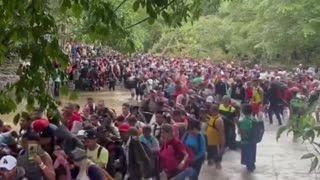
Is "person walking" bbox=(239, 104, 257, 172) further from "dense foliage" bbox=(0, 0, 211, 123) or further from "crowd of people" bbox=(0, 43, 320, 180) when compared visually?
"dense foliage" bbox=(0, 0, 211, 123)

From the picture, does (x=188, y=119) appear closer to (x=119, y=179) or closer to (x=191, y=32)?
(x=119, y=179)

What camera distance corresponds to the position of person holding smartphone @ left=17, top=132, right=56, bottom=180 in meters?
7.62

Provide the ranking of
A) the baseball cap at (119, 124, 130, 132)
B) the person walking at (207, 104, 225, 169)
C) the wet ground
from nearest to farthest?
1. the baseball cap at (119, 124, 130, 132)
2. the person walking at (207, 104, 225, 169)
3. the wet ground

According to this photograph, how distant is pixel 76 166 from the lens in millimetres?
8117

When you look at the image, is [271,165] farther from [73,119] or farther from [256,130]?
[73,119]

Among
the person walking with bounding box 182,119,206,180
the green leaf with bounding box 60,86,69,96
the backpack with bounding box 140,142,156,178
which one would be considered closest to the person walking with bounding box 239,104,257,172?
the person walking with bounding box 182,119,206,180

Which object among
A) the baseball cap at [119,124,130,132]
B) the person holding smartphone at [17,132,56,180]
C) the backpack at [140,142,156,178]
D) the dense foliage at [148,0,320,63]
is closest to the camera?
the person holding smartphone at [17,132,56,180]

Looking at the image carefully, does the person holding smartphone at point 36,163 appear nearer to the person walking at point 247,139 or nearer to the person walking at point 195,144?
the person walking at point 195,144

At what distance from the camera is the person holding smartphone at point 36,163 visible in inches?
300

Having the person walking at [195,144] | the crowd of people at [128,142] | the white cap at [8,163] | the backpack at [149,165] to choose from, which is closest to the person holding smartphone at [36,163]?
the crowd of people at [128,142]

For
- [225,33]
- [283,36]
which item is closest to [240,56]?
[225,33]

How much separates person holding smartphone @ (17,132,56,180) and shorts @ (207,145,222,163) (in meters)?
6.26

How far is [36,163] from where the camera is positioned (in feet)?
25.3

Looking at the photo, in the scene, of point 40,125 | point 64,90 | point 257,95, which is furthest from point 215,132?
point 64,90
